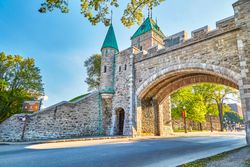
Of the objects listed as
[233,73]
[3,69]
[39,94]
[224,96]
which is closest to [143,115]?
[233,73]

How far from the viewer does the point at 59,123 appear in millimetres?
11312

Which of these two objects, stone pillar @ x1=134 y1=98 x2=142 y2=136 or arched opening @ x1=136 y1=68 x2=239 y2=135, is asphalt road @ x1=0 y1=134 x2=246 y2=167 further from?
arched opening @ x1=136 y1=68 x2=239 y2=135

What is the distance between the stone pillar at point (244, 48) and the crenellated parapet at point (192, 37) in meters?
0.35

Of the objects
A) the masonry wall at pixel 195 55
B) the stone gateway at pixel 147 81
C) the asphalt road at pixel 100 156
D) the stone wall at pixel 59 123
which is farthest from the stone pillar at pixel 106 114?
the asphalt road at pixel 100 156

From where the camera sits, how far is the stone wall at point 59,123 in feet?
32.1

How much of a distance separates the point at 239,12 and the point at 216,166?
8554mm

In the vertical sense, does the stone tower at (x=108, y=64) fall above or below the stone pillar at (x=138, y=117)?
above

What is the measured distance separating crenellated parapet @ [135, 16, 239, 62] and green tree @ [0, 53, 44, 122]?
47.6 ft

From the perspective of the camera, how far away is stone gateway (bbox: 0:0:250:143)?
26.9ft

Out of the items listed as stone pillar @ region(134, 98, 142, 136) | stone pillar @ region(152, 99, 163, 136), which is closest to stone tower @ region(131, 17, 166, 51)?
stone pillar @ region(152, 99, 163, 136)

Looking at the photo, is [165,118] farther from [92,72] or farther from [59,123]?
[92,72]

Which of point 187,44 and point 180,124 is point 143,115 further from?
point 180,124

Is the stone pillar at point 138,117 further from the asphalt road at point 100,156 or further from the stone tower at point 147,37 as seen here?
the stone tower at point 147,37

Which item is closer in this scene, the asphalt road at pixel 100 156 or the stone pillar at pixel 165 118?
the asphalt road at pixel 100 156
